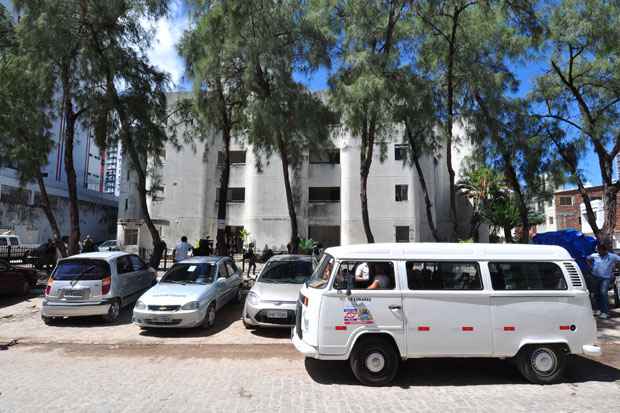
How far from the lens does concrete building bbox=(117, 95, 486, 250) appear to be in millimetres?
28688

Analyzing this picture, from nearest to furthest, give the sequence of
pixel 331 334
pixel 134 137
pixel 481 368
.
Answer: pixel 331 334
pixel 481 368
pixel 134 137

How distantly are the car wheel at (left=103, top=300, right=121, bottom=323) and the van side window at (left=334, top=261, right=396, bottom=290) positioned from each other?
247 inches

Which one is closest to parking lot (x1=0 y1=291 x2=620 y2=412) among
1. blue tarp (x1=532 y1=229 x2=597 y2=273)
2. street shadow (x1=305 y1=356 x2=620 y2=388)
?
street shadow (x1=305 y1=356 x2=620 y2=388)

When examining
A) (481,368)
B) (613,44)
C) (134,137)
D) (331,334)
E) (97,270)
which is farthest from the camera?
(134,137)

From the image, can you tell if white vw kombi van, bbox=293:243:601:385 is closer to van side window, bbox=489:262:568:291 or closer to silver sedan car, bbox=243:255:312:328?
van side window, bbox=489:262:568:291

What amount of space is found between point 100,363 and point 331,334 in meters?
4.05

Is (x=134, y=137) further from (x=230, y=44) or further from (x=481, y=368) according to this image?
(x=481, y=368)

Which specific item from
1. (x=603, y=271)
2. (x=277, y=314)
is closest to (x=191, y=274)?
(x=277, y=314)

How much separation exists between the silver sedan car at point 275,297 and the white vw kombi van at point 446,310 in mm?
2087

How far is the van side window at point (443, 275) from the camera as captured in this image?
19.4ft

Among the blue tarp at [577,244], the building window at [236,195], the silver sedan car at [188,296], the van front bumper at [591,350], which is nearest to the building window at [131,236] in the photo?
the building window at [236,195]

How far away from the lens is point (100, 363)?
6598mm

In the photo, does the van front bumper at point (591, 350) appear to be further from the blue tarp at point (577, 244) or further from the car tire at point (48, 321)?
the car tire at point (48, 321)

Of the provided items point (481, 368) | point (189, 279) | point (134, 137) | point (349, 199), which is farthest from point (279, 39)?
point (349, 199)
